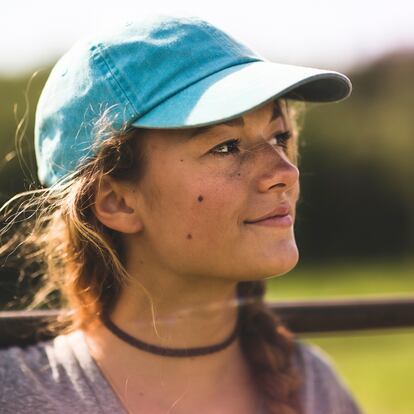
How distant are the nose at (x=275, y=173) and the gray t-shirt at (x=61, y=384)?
642 mm

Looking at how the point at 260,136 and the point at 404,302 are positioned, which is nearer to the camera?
the point at 260,136

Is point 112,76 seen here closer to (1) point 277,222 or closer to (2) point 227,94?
(2) point 227,94

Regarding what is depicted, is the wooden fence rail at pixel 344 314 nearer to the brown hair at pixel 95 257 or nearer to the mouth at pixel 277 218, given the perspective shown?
the brown hair at pixel 95 257

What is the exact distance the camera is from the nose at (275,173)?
1.87 metres

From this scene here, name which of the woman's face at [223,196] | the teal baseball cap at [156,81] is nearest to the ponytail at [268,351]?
the woman's face at [223,196]

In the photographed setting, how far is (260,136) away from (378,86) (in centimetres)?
1227

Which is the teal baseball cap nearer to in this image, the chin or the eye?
the eye

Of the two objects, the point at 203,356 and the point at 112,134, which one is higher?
the point at 112,134

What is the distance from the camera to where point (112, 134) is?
1.86 meters

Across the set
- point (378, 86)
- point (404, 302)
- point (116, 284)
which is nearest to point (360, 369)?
point (404, 302)

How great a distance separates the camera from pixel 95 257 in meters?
2.12

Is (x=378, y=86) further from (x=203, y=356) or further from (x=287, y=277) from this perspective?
(x=203, y=356)

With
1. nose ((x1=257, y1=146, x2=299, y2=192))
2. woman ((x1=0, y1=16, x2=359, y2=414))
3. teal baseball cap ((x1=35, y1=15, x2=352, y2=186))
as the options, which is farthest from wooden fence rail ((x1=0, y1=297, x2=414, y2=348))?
teal baseball cap ((x1=35, y1=15, x2=352, y2=186))

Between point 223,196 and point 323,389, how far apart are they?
731 mm
